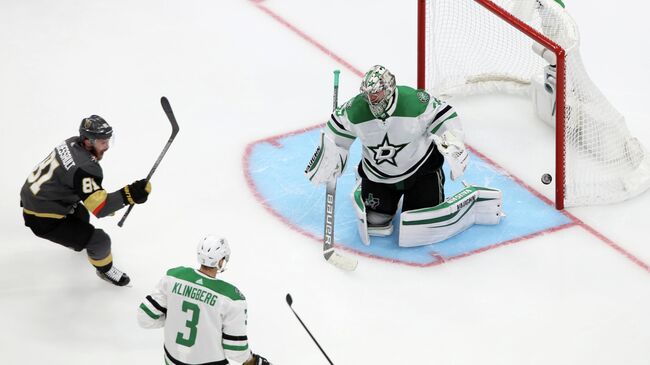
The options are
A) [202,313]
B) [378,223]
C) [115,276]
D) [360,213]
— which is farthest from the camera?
[378,223]

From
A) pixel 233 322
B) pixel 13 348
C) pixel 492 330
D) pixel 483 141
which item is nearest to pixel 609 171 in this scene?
pixel 483 141

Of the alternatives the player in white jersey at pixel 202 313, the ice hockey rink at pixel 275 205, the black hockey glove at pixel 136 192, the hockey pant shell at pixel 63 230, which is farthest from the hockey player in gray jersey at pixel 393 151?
the player in white jersey at pixel 202 313

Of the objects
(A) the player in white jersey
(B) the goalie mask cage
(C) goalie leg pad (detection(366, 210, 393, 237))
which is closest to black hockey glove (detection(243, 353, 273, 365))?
(A) the player in white jersey

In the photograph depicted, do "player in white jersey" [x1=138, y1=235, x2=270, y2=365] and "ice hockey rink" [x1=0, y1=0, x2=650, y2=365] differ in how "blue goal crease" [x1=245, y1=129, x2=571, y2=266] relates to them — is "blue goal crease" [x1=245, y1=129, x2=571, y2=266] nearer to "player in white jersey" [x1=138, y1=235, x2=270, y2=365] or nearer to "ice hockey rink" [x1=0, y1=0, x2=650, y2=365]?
"ice hockey rink" [x1=0, y1=0, x2=650, y2=365]

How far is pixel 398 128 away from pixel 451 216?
544 millimetres

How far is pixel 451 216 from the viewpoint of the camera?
17.0 feet

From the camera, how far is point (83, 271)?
16.5ft

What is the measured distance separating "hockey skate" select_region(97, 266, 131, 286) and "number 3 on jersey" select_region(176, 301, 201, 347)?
115cm

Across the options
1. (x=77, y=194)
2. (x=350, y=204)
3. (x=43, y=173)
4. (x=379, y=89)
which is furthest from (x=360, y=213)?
(x=43, y=173)

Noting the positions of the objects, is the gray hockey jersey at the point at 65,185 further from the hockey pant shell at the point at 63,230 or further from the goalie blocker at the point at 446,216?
the goalie blocker at the point at 446,216

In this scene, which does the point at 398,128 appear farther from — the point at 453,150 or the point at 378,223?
the point at 378,223

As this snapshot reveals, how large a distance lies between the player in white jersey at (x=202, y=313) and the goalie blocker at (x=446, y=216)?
1432 millimetres

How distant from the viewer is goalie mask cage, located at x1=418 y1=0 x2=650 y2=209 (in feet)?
17.9

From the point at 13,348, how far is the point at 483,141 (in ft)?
9.00
